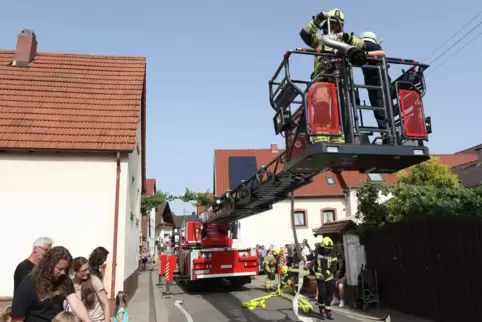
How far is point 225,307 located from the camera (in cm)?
1064

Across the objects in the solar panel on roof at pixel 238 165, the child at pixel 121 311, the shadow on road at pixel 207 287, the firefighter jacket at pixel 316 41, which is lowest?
the shadow on road at pixel 207 287

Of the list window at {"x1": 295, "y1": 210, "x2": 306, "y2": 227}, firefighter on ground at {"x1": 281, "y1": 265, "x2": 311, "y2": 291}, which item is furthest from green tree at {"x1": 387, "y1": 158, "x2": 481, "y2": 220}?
window at {"x1": 295, "y1": 210, "x2": 306, "y2": 227}

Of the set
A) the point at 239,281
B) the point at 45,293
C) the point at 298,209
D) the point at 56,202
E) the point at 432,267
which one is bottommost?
the point at 239,281

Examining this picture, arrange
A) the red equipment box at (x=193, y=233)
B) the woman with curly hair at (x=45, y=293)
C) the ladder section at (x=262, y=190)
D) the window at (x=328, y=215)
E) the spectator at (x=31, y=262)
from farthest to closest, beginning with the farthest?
the window at (x=328, y=215) < the red equipment box at (x=193, y=233) < the ladder section at (x=262, y=190) < the spectator at (x=31, y=262) < the woman with curly hair at (x=45, y=293)

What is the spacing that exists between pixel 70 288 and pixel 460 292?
22.6ft

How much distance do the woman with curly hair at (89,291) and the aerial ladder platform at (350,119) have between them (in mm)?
2904

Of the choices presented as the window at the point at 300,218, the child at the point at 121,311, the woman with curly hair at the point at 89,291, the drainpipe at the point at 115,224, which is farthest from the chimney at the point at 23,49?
the window at the point at 300,218

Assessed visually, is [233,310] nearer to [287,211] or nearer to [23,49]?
[23,49]

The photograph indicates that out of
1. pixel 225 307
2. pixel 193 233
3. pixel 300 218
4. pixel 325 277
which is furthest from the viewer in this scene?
pixel 300 218

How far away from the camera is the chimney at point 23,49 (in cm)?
1316

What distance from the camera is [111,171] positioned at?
10.5 m

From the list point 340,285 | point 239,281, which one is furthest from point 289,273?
point 239,281

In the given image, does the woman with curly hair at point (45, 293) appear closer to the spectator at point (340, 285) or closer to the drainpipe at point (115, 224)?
the drainpipe at point (115, 224)

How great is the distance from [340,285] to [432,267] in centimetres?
273
